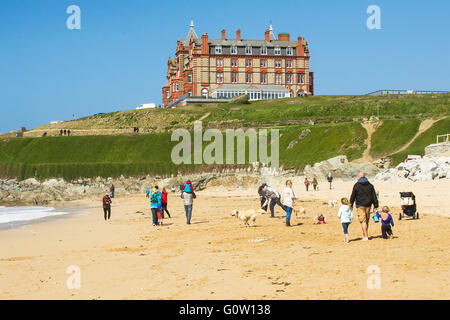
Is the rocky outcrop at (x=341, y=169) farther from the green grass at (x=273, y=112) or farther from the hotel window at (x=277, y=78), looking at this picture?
the hotel window at (x=277, y=78)

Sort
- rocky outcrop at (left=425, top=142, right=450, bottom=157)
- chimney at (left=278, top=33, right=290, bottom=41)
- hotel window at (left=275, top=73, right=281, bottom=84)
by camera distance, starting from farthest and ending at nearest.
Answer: chimney at (left=278, top=33, right=290, bottom=41), hotel window at (left=275, top=73, right=281, bottom=84), rocky outcrop at (left=425, top=142, right=450, bottom=157)

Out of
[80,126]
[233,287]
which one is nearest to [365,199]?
[233,287]

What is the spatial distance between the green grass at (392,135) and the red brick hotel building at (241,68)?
45.3m

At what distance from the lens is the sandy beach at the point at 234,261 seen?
11620 mm

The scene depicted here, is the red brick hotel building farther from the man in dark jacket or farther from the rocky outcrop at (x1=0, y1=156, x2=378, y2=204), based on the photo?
the man in dark jacket

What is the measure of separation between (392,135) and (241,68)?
52.0 m

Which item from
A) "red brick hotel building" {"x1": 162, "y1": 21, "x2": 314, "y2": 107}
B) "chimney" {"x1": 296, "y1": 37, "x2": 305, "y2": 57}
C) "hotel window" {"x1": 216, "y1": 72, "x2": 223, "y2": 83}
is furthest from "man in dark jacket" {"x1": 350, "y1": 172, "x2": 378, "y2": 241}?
"chimney" {"x1": 296, "y1": 37, "x2": 305, "y2": 57}

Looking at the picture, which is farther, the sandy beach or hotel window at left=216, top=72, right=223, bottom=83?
hotel window at left=216, top=72, right=223, bottom=83

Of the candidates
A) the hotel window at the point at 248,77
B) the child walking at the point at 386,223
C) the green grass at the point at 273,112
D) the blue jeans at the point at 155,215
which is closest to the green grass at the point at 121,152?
the green grass at the point at 273,112

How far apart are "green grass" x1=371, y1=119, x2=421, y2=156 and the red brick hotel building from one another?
4532 cm

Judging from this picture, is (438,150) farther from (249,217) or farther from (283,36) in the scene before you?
(283,36)

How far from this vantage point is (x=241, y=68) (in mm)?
114500

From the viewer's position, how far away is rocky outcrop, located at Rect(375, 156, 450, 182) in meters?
37.7
